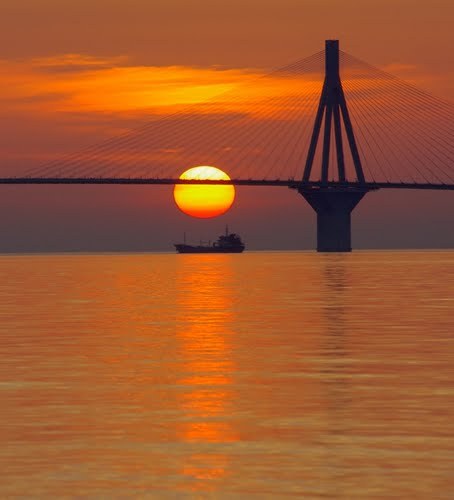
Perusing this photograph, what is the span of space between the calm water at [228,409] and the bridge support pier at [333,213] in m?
110

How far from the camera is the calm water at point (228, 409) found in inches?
506

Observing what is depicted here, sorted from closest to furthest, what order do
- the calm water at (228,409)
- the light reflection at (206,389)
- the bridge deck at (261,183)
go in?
the calm water at (228,409)
the light reflection at (206,389)
the bridge deck at (261,183)

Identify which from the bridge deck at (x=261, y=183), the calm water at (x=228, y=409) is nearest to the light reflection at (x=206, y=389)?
the calm water at (x=228, y=409)

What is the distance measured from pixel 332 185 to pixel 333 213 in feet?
37.2

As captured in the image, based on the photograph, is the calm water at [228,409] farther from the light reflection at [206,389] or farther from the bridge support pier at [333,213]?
the bridge support pier at [333,213]

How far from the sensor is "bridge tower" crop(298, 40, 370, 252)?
137875mm

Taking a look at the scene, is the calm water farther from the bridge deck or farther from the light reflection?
the bridge deck

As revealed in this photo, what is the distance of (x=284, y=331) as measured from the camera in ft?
112

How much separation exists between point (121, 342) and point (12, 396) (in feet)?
36.6

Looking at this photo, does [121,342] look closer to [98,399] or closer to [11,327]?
[11,327]

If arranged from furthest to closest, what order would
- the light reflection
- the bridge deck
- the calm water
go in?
1. the bridge deck
2. the light reflection
3. the calm water

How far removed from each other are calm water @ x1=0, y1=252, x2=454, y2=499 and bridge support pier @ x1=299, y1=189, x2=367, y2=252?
4338 inches

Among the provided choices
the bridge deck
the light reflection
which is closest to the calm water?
the light reflection

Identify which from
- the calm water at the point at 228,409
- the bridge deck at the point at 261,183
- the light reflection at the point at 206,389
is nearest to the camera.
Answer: the calm water at the point at 228,409
